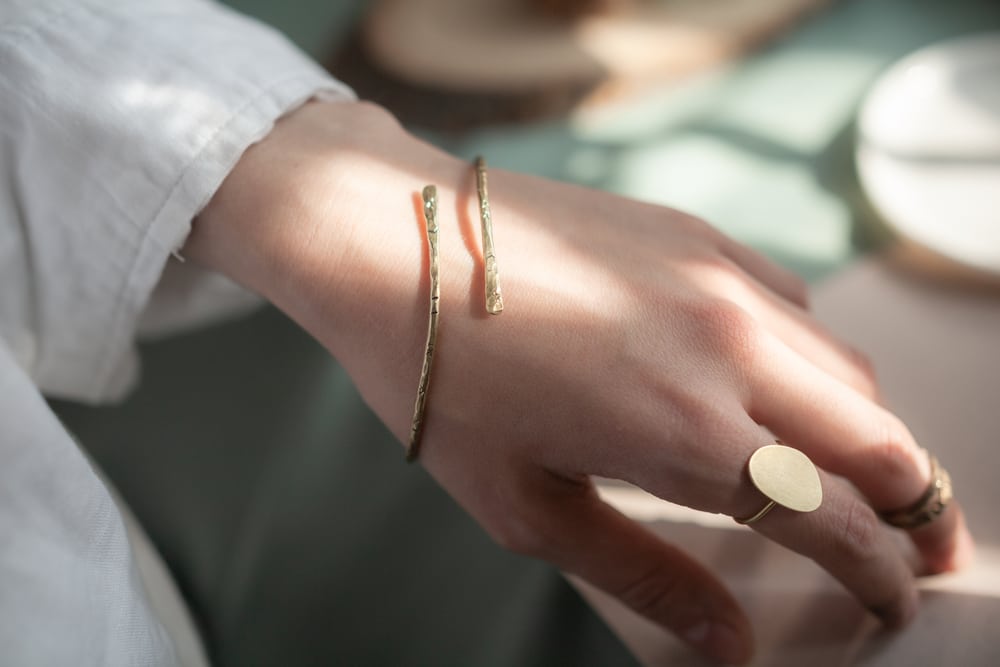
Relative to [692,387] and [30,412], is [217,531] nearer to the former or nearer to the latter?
[30,412]

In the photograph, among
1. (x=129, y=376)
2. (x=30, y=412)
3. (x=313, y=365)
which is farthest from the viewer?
(x=313, y=365)

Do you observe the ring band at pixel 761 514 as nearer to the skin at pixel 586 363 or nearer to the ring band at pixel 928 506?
the skin at pixel 586 363

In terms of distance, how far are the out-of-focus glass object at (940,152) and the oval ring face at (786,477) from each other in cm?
37

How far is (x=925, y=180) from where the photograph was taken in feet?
2.56

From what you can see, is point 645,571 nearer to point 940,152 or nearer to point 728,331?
point 728,331

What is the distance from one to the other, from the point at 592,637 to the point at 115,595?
0.35 metres

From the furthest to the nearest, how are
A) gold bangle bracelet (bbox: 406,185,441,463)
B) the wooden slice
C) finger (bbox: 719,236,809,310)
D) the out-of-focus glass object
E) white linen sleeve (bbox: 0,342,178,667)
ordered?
1. the wooden slice
2. the out-of-focus glass object
3. finger (bbox: 719,236,809,310)
4. gold bangle bracelet (bbox: 406,185,441,463)
5. white linen sleeve (bbox: 0,342,178,667)

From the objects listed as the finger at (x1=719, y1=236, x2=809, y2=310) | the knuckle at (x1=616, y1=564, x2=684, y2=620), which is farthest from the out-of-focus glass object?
the knuckle at (x1=616, y1=564, x2=684, y2=620)

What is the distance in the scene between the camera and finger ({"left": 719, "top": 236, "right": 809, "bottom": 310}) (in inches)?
23.3

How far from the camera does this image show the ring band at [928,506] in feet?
1.70

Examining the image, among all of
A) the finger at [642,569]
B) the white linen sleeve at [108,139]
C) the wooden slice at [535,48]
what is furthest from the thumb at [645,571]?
the wooden slice at [535,48]

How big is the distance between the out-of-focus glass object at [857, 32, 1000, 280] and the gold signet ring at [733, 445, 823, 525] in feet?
1.21

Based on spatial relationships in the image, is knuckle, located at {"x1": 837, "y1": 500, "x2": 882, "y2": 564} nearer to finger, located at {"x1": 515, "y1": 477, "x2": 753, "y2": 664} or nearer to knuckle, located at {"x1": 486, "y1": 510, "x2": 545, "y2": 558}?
finger, located at {"x1": 515, "y1": 477, "x2": 753, "y2": 664}

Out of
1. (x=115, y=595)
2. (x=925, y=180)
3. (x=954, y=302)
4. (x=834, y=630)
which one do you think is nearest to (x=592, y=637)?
(x=834, y=630)
